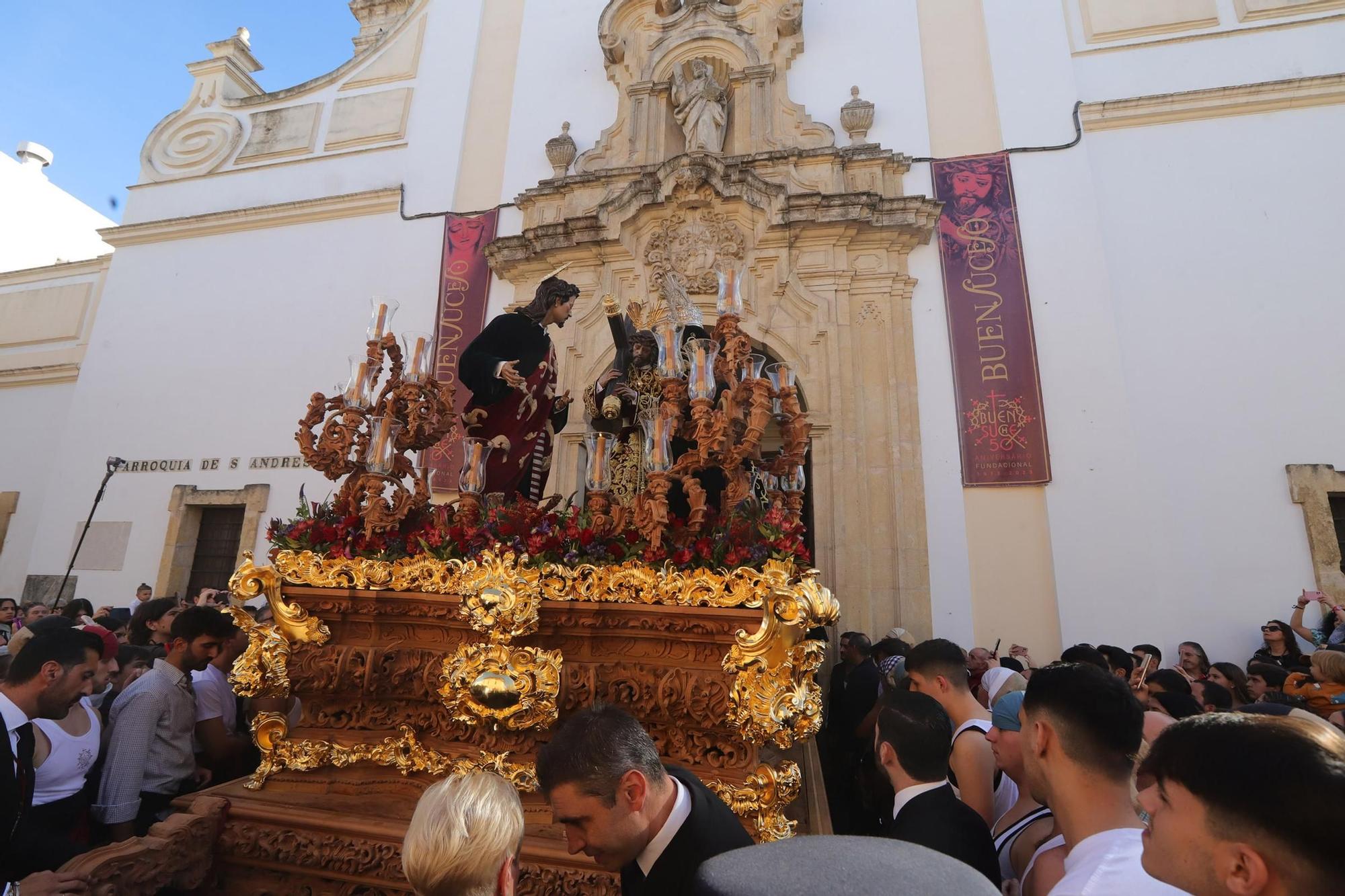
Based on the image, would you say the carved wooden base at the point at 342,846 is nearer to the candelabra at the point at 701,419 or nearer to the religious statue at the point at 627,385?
the candelabra at the point at 701,419

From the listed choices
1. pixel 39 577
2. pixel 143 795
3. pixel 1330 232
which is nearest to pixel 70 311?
pixel 39 577

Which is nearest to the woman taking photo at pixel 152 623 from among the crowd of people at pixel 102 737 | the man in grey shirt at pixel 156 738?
the crowd of people at pixel 102 737

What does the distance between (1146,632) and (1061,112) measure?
567 cm

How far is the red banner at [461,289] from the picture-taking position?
8344 millimetres

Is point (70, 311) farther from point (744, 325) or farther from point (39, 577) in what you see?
point (744, 325)

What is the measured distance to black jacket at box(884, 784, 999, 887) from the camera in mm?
1736

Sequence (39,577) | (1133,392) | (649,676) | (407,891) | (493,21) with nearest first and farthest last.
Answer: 1. (407,891)
2. (649,676)
3. (1133,392)
4. (39,577)
5. (493,21)

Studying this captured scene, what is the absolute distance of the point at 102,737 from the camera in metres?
2.62

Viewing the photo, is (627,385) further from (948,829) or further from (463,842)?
(463,842)

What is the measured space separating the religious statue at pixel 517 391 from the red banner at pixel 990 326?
478cm

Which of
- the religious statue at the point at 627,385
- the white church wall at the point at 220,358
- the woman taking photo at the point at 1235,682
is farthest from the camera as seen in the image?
the white church wall at the point at 220,358

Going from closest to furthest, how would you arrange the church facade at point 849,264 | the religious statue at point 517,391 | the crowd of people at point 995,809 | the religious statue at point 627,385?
1. the crowd of people at point 995,809
2. the religious statue at point 517,391
3. the religious statue at point 627,385
4. the church facade at point 849,264

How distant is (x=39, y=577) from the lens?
8867mm

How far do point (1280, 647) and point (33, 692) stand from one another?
7.55 m
